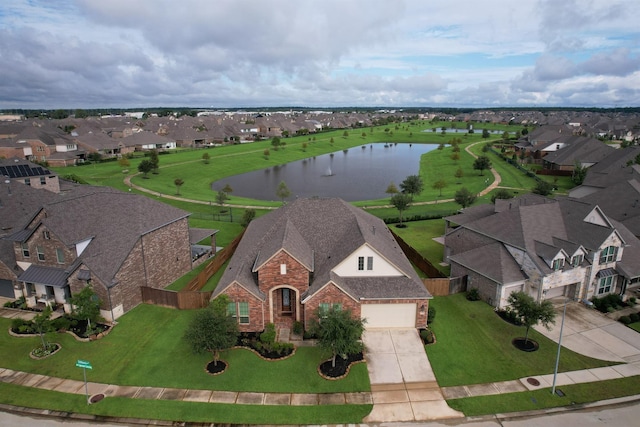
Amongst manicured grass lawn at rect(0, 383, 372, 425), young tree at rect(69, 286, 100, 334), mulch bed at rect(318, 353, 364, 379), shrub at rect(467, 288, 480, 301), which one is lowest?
mulch bed at rect(318, 353, 364, 379)

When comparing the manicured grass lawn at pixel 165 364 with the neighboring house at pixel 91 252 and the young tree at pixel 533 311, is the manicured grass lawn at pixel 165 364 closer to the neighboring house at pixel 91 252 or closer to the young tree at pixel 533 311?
the neighboring house at pixel 91 252

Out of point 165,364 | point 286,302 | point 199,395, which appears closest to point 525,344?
point 286,302

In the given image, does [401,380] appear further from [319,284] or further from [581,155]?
[581,155]

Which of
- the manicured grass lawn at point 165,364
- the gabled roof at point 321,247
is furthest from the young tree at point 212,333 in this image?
the gabled roof at point 321,247

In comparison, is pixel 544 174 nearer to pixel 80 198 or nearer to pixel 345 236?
pixel 345 236

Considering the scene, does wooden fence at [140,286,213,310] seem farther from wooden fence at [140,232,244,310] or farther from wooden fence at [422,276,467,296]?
wooden fence at [422,276,467,296]

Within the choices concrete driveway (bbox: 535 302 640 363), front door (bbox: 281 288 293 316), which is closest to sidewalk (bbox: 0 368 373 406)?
front door (bbox: 281 288 293 316)
